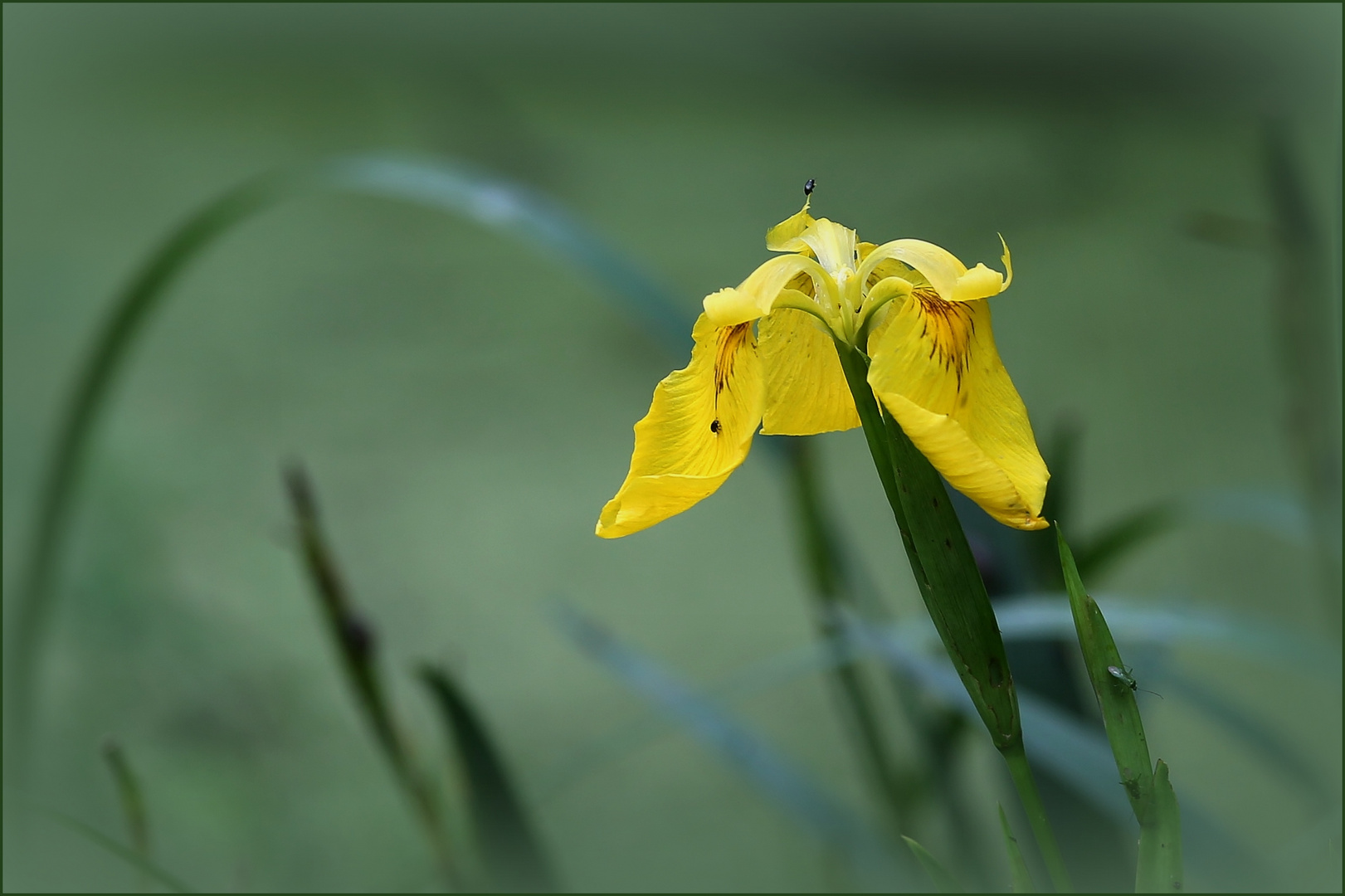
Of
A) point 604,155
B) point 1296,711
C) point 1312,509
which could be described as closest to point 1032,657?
point 1312,509

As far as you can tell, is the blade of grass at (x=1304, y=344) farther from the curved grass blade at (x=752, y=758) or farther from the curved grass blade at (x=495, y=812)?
the curved grass blade at (x=495, y=812)

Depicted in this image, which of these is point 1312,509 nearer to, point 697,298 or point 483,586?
point 483,586

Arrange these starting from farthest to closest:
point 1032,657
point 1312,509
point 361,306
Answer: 1. point 361,306
2. point 1312,509
3. point 1032,657

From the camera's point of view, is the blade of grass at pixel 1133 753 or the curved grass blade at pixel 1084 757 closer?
the blade of grass at pixel 1133 753

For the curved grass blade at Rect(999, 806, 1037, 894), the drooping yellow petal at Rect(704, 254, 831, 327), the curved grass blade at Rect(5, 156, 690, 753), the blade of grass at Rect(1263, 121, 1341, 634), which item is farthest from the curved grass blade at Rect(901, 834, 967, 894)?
the blade of grass at Rect(1263, 121, 1341, 634)

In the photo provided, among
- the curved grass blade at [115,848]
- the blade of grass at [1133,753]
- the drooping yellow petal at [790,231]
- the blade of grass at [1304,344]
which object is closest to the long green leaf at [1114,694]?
the blade of grass at [1133,753]

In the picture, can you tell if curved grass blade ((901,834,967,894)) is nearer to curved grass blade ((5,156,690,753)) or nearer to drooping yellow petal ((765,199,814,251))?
drooping yellow petal ((765,199,814,251))
